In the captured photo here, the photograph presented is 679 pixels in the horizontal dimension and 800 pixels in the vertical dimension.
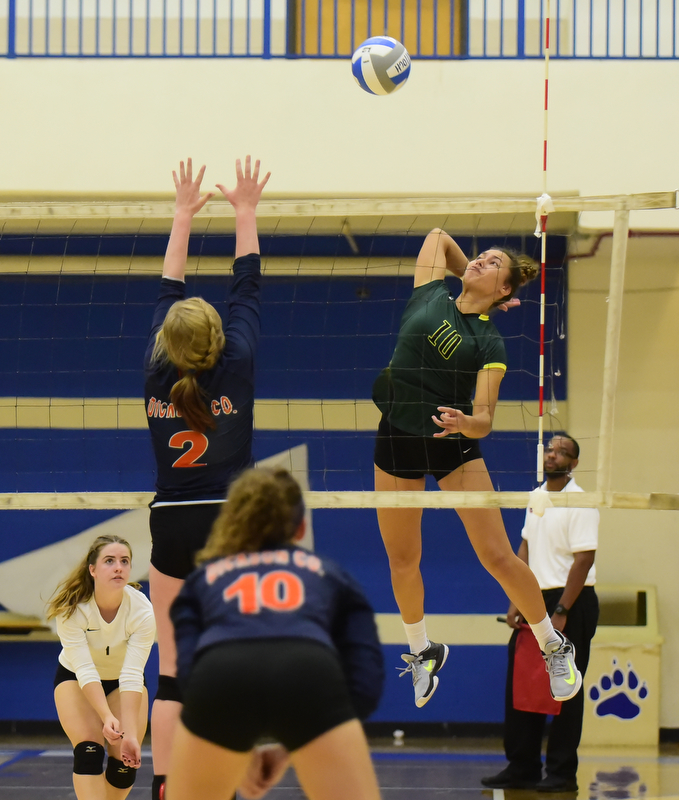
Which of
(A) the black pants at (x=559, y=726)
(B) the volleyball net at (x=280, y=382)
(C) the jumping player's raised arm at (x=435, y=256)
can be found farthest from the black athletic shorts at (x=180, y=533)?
(B) the volleyball net at (x=280, y=382)

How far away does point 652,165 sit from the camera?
6914 mm

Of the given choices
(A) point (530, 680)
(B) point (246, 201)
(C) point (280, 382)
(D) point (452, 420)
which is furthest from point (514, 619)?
(B) point (246, 201)

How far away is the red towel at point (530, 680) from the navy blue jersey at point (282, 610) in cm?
411

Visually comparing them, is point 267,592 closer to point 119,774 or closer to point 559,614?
point 119,774

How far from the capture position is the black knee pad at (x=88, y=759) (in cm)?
491

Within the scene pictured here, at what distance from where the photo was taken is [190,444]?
12.1 feet

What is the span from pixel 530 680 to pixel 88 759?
3.04 metres

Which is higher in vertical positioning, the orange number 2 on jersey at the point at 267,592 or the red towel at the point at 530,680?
the orange number 2 on jersey at the point at 267,592

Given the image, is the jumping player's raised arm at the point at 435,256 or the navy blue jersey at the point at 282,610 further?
the jumping player's raised arm at the point at 435,256

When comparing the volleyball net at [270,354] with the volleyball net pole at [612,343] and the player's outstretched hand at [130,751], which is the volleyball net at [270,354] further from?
the volleyball net pole at [612,343]

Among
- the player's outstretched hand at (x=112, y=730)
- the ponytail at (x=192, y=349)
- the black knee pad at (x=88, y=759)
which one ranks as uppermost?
the ponytail at (x=192, y=349)

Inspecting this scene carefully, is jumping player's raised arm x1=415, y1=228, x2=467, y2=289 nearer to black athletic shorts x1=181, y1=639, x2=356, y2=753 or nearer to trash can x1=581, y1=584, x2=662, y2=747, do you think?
black athletic shorts x1=181, y1=639, x2=356, y2=753

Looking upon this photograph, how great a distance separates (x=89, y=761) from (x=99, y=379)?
13.1 ft

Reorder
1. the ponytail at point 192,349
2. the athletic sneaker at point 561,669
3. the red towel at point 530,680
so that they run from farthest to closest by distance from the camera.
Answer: the red towel at point 530,680 → the athletic sneaker at point 561,669 → the ponytail at point 192,349
